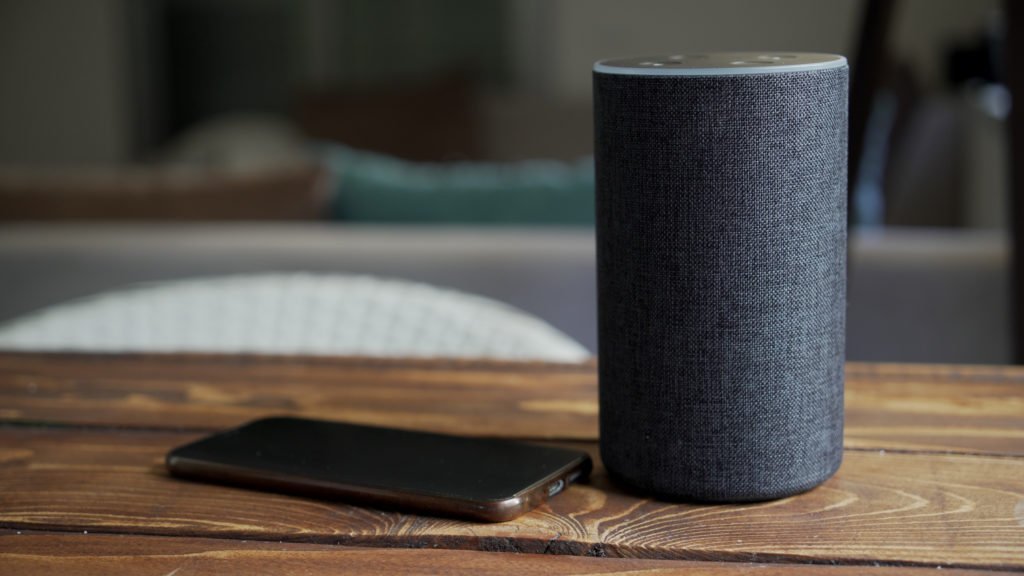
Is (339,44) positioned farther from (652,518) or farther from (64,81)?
(652,518)

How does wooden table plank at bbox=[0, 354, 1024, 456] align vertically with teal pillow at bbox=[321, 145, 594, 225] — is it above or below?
above

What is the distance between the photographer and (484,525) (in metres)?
0.55

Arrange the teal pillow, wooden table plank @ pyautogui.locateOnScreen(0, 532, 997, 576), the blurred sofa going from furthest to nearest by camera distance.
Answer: the teal pillow
the blurred sofa
wooden table plank @ pyautogui.locateOnScreen(0, 532, 997, 576)

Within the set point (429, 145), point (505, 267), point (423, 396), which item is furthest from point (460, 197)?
point (429, 145)

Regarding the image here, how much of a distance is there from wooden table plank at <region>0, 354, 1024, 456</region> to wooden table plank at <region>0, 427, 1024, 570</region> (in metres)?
0.07

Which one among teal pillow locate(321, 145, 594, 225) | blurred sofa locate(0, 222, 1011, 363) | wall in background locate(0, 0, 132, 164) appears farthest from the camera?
wall in background locate(0, 0, 132, 164)

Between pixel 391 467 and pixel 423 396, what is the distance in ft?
0.56

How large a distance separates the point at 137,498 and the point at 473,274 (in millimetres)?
1166

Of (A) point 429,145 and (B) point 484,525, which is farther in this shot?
(A) point 429,145

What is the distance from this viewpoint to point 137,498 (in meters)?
0.60

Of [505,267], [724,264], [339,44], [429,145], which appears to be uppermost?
[724,264]

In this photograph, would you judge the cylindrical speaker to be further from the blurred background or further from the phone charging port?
the blurred background

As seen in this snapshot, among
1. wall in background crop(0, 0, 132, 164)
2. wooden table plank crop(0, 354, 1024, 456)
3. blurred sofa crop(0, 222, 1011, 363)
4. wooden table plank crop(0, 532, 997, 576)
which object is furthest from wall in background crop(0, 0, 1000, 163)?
wooden table plank crop(0, 532, 997, 576)

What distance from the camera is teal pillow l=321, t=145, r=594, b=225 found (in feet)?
6.40
